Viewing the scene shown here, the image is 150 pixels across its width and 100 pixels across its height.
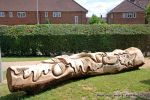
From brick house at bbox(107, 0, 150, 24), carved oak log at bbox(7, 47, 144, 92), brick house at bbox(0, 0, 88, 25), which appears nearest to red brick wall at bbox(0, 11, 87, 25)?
brick house at bbox(0, 0, 88, 25)

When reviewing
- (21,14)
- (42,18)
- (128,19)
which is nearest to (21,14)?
(21,14)

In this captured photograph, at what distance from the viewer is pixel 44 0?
2936 inches

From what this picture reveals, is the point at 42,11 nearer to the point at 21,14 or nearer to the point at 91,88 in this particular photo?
the point at 21,14

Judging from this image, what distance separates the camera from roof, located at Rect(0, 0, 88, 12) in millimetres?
73938

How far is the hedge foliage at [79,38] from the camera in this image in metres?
24.0

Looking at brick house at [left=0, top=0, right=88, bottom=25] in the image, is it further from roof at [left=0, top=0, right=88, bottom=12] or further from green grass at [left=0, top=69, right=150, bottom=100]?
green grass at [left=0, top=69, right=150, bottom=100]

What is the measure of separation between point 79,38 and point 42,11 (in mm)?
50657

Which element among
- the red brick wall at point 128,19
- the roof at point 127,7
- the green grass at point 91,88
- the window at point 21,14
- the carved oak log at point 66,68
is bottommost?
the green grass at point 91,88

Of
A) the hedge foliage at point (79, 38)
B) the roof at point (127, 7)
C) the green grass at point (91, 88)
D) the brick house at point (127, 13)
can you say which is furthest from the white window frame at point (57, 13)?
the green grass at point (91, 88)

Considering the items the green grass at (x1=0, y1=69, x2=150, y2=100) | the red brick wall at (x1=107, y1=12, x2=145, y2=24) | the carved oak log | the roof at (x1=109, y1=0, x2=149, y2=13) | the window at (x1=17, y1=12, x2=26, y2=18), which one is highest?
the roof at (x1=109, y1=0, x2=149, y2=13)

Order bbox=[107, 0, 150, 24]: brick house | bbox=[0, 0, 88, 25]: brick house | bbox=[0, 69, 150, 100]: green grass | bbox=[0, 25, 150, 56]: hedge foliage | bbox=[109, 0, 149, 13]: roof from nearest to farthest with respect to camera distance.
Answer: bbox=[0, 69, 150, 100]: green grass → bbox=[0, 25, 150, 56]: hedge foliage → bbox=[0, 0, 88, 25]: brick house → bbox=[107, 0, 150, 24]: brick house → bbox=[109, 0, 149, 13]: roof

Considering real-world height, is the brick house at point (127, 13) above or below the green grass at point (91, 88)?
above

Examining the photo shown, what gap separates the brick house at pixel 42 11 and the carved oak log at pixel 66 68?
61.2 metres

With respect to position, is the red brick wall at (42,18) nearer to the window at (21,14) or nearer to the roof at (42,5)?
the window at (21,14)
